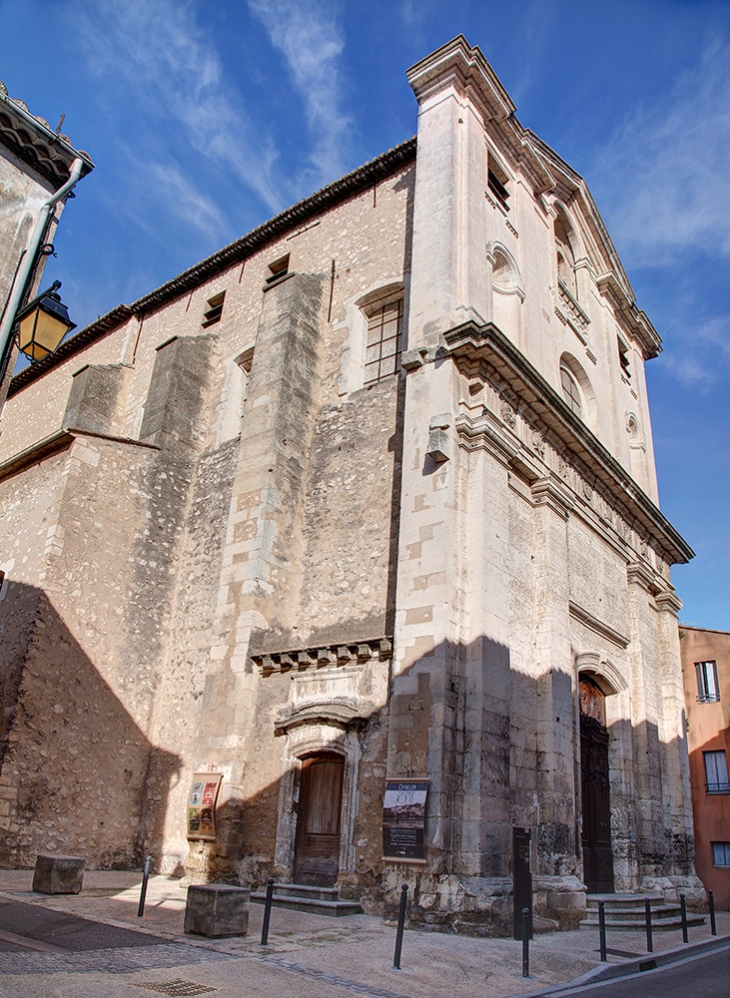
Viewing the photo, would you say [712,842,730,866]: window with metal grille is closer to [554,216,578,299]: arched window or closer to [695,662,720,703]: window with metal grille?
[695,662,720,703]: window with metal grille

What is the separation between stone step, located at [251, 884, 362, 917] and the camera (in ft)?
31.0

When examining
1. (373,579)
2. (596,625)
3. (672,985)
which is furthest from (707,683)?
(672,985)

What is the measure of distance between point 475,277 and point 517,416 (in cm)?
264

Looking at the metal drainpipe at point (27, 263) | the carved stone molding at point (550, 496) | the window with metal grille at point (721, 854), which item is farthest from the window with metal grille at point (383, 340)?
the window with metal grille at point (721, 854)

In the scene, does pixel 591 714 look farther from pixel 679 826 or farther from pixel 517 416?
pixel 517 416

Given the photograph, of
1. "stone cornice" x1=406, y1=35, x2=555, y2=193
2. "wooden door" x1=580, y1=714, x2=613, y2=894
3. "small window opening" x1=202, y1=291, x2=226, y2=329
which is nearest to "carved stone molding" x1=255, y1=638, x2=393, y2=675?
"wooden door" x1=580, y1=714, x2=613, y2=894

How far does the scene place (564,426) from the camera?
13828mm

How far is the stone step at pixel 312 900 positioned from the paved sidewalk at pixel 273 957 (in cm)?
19

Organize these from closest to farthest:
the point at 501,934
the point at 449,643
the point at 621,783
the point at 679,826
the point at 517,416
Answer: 1. the point at 501,934
2. the point at 449,643
3. the point at 517,416
4. the point at 621,783
5. the point at 679,826

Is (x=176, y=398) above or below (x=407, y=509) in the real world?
above

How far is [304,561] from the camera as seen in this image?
1302cm

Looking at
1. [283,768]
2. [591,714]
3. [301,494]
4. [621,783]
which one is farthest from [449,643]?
[621,783]

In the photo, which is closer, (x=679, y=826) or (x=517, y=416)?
(x=517, y=416)

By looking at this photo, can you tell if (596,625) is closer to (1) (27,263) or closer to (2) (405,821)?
(2) (405,821)
